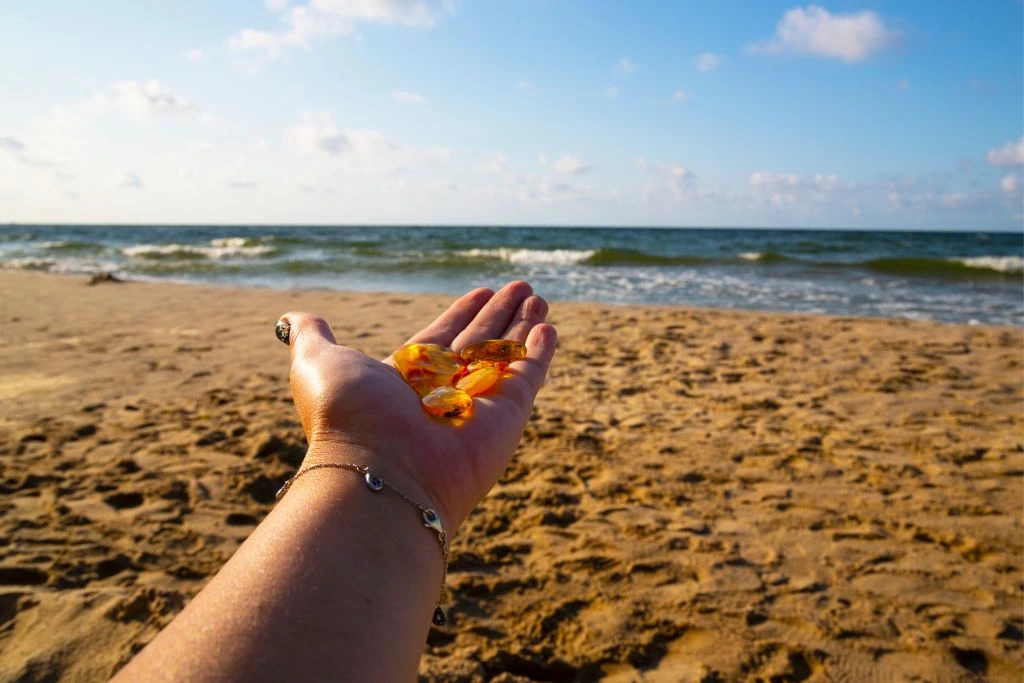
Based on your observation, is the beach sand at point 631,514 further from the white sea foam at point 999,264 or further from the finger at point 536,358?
the white sea foam at point 999,264

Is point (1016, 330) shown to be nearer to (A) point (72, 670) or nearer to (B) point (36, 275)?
(A) point (72, 670)

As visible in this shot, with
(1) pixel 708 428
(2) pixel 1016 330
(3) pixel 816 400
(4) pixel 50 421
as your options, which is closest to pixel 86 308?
(4) pixel 50 421

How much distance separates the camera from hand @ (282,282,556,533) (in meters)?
1.41

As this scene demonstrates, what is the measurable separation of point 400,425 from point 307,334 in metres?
0.61

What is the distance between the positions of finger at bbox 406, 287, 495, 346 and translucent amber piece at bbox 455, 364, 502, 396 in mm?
496

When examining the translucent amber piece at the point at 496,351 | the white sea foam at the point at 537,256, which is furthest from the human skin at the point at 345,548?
the white sea foam at the point at 537,256

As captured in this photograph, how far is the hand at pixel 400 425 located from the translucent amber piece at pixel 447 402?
0.03 meters

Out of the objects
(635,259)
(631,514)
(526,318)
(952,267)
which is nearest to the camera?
(526,318)

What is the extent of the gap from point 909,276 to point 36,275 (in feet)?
64.9

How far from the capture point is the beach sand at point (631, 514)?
222 cm

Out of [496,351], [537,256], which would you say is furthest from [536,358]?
[537,256]

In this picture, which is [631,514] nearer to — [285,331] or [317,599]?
[285,331]

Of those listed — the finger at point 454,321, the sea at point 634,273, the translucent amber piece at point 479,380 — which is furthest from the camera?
the sea at point 634,273

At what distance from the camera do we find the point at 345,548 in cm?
109
